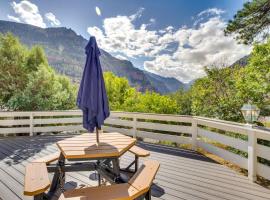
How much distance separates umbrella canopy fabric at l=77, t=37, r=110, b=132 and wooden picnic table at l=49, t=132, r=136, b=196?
11.5 inches

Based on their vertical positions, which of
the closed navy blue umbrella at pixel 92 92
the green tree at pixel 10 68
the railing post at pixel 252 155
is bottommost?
the railing post at pixel 252 155

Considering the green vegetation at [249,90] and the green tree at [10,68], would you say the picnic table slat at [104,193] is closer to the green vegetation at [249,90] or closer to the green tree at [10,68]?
the green vegetation at [249,90]

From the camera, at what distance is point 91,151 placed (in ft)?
9.77

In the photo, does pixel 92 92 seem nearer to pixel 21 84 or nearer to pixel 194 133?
pixel 194 133

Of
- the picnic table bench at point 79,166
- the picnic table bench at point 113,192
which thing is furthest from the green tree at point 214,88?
the picnic table bench at point 113,192

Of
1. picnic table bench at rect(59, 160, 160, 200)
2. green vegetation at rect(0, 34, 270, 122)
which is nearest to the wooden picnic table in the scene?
picnic table bench at rect(59, 160, 160, 200)

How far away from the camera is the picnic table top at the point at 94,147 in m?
2.85

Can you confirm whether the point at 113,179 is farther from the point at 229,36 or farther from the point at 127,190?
the point at 229,36

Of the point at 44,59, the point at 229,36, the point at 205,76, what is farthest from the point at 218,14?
the point at 44,59

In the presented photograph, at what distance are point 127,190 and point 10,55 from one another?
1169 centimetres

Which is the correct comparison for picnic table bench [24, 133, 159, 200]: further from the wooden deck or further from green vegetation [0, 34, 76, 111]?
green vegetation [0, 34, 76, 111]

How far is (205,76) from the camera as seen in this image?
14172 mm

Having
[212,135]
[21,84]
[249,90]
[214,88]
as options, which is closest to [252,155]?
[212,135]

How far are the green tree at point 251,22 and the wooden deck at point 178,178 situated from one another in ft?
16.6
